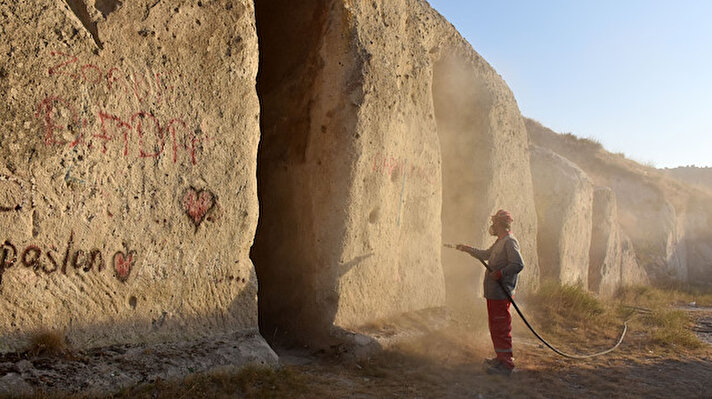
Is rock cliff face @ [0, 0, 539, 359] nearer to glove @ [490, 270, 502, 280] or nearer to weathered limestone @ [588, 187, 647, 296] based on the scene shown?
glove @ [490, 270, 502, 280]

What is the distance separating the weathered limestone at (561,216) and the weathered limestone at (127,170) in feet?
22.0

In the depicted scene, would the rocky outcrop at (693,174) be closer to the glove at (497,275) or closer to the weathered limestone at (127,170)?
the glove at (497,275)

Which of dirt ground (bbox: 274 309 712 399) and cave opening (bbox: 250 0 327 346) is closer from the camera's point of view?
dirt ground (bbox: 274 309 712 399)

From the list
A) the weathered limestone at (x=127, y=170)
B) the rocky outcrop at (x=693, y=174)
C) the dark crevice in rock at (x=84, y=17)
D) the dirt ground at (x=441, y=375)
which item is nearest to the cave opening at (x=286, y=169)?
the dirt ground at (x=441, y=375)

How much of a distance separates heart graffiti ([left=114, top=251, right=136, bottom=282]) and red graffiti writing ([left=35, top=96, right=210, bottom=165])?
2.12 feet

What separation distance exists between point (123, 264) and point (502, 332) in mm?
3066

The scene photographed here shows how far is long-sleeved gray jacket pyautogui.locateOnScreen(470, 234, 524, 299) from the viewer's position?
468 centimetres

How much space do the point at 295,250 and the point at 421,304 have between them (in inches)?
61.3

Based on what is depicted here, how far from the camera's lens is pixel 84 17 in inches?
138

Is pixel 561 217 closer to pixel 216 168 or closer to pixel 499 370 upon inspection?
pixel 499 370

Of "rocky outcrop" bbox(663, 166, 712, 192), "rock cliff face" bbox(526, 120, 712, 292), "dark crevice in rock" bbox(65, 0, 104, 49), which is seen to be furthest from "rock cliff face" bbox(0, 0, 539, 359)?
"rocky outcrop" bbox(663, 166, 712, 192)

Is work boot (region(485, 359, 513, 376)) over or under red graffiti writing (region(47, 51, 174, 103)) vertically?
under

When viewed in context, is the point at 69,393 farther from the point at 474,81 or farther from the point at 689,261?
the point at 689,261

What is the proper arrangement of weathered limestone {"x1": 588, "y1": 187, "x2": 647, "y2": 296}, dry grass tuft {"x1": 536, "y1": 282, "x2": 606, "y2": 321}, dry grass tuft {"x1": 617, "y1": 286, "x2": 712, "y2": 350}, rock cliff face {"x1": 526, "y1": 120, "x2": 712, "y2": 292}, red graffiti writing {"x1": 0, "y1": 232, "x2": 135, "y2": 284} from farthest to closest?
rock cliff face {"x1": 526, "y1": 120, "x2": 712, "y2": 292}, weathered limestone {"x1": 588, "y1": 187, "x2": 647, "y2": 296}, dry grass tuft {"x1": 536, "y1": 282, "x2": 606, "y2": 321}, dry grass tuft {"x1": 617, "y1": 286, "x2": 712, "y2": 350}, red graffiti writing {"x1": 0, "y1": 232, "x2": 135, "y2": 284}
